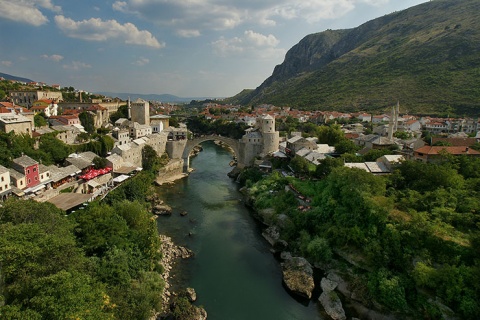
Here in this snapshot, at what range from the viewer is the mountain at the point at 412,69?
51225 millimetres

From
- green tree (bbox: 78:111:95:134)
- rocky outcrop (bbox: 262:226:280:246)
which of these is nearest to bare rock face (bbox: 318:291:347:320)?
rocky outcrop (bbox: 262:226:280:246)

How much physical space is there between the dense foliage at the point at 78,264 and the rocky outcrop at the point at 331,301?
6.73 m

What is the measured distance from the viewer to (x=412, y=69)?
61.3 m

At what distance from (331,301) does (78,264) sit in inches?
385

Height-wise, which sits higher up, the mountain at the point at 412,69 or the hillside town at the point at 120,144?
the mountain at the point at 412,69

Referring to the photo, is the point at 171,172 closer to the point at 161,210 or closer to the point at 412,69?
the point at 161,210

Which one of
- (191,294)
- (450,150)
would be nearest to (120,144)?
(191,294)

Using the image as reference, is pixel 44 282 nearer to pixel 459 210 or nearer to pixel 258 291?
pixel 258 291

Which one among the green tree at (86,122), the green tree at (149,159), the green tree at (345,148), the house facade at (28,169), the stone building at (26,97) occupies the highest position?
the stone building at (26,97)

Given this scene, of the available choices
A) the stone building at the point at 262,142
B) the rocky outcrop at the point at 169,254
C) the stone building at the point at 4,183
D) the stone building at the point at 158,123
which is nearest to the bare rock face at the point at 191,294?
the rocky outcrop at the point at 169,254

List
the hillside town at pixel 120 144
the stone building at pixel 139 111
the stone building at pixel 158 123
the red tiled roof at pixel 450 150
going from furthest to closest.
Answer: the stone building at pixel 158 123, the stone building at pixel 139 111, the red tiled roof at pixel 450 150, the hillside town at pixel 120 144

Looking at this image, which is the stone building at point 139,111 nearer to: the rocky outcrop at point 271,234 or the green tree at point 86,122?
the green tree at point 86,122

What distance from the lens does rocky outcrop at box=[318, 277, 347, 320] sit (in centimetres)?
1212

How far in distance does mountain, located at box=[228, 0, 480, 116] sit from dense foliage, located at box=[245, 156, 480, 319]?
3674cm
